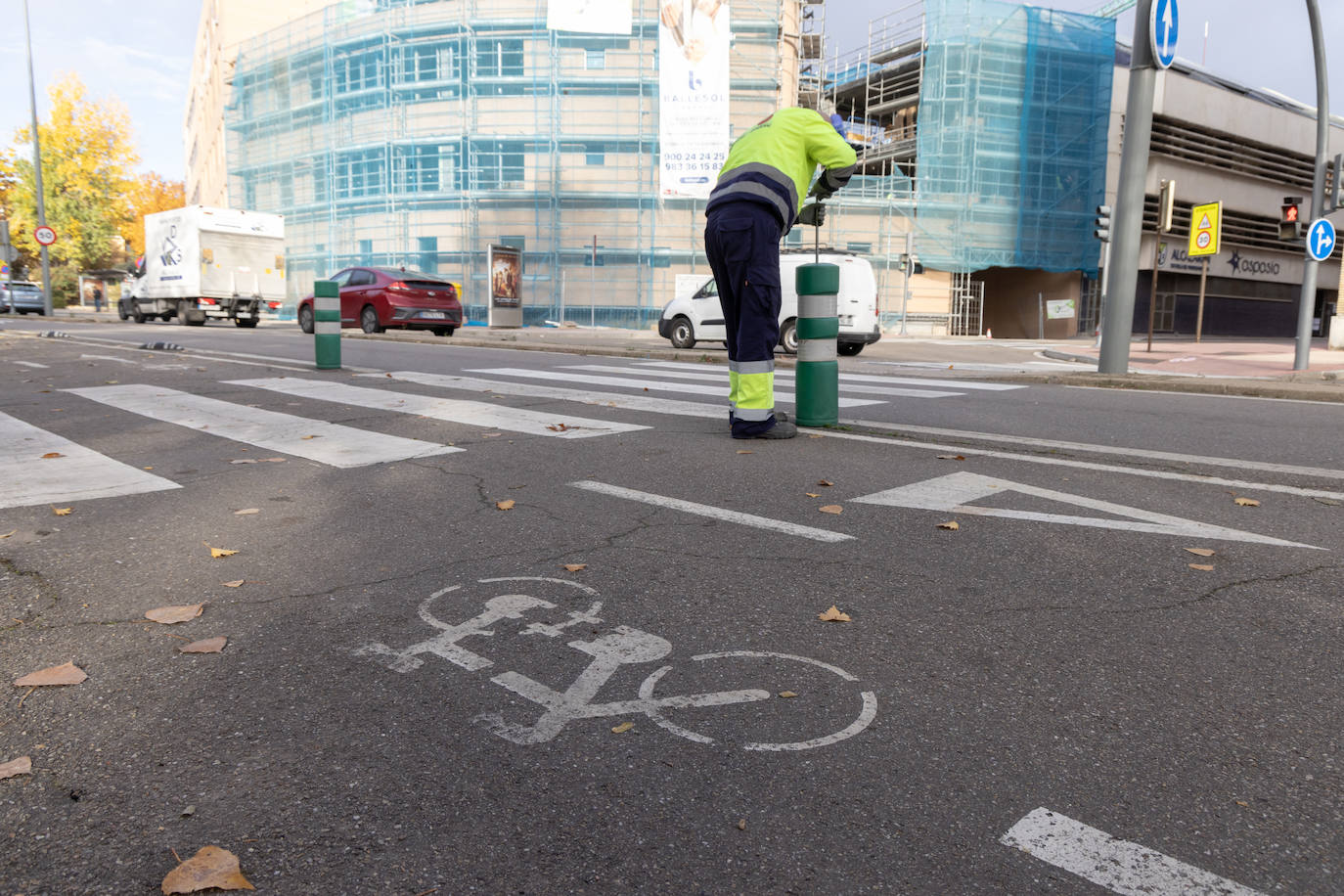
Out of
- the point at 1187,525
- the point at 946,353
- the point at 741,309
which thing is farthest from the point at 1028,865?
the point at 946,353

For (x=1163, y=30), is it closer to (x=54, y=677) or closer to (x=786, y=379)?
(x=786, y=379)

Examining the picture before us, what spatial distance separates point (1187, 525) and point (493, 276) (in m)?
29.3

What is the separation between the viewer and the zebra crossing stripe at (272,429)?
17.9ft

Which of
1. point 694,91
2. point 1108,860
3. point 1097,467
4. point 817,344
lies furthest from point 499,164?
point 1108,860

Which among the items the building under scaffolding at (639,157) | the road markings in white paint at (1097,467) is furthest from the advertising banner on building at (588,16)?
the road markings in white paint at (1097,467)

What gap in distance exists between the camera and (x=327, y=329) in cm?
1041

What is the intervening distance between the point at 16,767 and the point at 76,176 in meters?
58.0

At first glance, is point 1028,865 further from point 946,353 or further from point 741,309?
point 946,353

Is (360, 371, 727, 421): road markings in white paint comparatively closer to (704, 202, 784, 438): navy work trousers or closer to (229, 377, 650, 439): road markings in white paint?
(229, 377, 650, 439): road markings in white paint

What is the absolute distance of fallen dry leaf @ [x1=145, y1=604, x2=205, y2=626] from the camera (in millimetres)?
2779

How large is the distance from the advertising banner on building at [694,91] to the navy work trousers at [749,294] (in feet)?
82.5

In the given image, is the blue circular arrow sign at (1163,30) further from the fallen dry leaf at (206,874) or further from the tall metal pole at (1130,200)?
the fallen dry leaf at (206,874)

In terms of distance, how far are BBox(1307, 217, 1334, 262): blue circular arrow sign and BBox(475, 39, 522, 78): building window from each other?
29.3 m

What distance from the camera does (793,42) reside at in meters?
37.2
